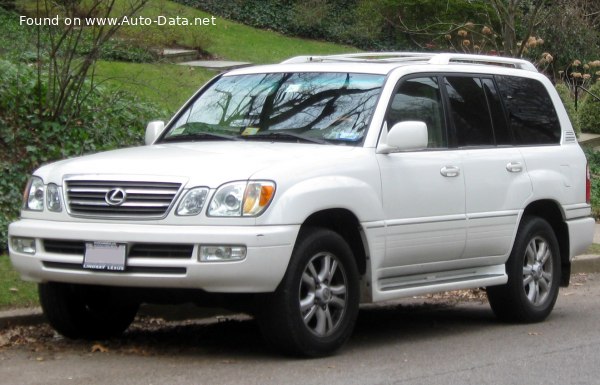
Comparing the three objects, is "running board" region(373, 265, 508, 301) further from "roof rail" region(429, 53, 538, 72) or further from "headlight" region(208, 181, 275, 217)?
"roof rail" region(429, 53, 538, 72)

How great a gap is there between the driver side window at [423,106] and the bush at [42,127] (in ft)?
15.0

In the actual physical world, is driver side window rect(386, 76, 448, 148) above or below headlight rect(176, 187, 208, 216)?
above

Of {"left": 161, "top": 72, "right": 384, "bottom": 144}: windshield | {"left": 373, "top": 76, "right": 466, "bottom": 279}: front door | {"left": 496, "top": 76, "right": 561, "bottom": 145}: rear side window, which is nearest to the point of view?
{"left": 373, "top": 76, "right": 466, "bottom": 279}: front door

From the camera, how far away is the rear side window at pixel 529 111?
928cm

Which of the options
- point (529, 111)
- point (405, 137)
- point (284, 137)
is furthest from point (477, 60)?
point (284, 137)

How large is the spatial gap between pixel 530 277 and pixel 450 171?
145 cm

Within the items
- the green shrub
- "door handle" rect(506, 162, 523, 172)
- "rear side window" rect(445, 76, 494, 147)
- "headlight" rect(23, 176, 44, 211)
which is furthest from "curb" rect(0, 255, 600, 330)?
the green shrub

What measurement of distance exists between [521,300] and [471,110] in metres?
1.51

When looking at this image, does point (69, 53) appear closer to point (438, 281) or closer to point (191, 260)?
point (438, 281)

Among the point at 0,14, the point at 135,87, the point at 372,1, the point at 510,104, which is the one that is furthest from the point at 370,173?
the point at 372,1

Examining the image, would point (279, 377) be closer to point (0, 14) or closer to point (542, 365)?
point (542, 365)

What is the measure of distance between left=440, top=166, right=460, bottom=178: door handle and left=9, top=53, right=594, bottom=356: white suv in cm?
1

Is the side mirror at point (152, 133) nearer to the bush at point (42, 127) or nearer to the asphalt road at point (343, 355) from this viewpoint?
the asphalt road at point (343, 355)

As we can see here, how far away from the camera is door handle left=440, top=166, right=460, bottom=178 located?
823 centimetres
